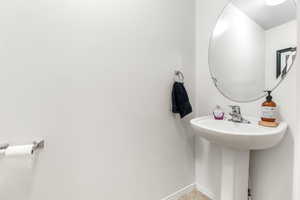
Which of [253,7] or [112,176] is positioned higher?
[253,7]

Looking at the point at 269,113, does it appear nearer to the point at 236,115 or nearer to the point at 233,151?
the point at 236,115

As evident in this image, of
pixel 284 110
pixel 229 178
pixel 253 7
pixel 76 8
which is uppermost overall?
pixel 253 7

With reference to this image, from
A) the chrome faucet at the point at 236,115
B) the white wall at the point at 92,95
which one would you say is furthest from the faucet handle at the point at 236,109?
the white wall at the point at 92,95

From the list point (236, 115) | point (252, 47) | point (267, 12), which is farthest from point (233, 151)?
point (267, 12)

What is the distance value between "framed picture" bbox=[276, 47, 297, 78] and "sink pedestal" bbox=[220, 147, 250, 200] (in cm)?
61

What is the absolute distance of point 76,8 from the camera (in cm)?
98

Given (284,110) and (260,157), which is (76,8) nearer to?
(284,110)

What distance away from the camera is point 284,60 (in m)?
1.02

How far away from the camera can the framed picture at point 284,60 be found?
0.99 meters

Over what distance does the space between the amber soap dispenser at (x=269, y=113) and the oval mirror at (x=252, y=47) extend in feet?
0.40

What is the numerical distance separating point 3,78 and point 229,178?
5.20 feet

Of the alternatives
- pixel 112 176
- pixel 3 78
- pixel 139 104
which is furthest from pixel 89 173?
pixel 3 78

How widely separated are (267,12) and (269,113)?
749mm

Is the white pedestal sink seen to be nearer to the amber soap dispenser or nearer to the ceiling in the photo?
the amber soap dispenser
